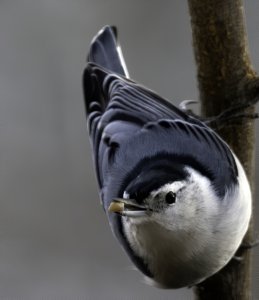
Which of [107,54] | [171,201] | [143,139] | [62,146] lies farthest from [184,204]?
[62,146]

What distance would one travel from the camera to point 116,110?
71.5 inches

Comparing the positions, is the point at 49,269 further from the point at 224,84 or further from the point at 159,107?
the point at 224,84

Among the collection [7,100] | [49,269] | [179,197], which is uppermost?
[7,100]

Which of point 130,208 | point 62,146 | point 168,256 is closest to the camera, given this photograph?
point 130,208

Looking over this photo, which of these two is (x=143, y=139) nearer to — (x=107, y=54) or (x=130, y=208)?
(x=130, y=208)

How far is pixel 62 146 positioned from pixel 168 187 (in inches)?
37.0

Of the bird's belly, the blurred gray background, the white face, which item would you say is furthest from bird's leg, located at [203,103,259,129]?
the blurred gray background

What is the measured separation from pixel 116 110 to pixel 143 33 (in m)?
0.61

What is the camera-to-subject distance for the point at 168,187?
146 cm

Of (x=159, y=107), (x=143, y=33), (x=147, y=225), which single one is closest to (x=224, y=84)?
(x=159, y=107)

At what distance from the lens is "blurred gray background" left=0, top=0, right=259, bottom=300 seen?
233cm

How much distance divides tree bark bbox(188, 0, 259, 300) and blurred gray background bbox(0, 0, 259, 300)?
59cm

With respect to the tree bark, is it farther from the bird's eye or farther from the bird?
the bird's eye

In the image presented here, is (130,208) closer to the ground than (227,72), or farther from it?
closer to the ground
